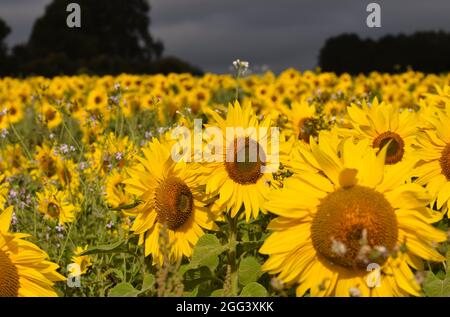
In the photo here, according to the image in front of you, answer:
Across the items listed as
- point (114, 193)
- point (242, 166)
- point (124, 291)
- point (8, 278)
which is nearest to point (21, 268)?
point (8, 278)

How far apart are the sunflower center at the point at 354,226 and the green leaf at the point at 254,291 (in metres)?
0.40

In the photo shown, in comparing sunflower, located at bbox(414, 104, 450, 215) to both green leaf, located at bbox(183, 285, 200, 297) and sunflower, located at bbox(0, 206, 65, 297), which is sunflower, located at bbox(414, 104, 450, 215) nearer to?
green leaf, located at bbox(183, 285, 200, 297)

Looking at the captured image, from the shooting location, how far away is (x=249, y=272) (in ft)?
11.0

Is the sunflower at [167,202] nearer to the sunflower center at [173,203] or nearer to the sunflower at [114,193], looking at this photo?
the sunflower center at [173,203]

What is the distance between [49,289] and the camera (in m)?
3.05

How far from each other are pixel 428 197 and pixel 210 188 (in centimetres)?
124

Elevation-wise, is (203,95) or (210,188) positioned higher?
(203,95)

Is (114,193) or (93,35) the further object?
(93,35)

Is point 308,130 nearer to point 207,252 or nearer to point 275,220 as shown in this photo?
point 207,252

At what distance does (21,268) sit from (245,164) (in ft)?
4.35

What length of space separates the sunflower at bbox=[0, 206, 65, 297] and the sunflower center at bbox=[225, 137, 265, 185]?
45.0 inches

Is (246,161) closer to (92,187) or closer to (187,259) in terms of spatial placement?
(187,259)

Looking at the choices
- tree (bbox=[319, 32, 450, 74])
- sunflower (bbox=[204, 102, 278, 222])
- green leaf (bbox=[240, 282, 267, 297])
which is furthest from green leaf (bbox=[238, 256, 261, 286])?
tree (bbox=[319, 32, 450, 74])

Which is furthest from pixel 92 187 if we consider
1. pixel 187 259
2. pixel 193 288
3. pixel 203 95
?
pixel 203 95
